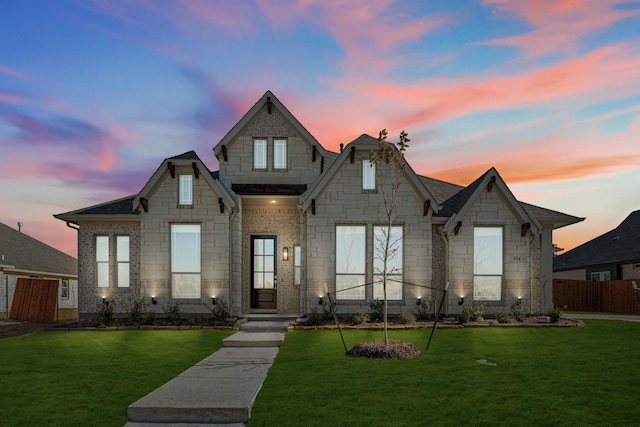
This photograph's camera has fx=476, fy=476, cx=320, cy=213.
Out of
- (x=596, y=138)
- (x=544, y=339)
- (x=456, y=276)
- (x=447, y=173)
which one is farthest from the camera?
(x=447, y=173)

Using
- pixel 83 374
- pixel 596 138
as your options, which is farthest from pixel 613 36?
pixel 83 374

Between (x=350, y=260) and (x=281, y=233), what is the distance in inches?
133

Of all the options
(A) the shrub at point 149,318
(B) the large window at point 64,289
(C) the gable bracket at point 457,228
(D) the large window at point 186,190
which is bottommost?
(B) the large window at point 64,289

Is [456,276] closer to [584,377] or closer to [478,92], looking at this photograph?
[478,92]

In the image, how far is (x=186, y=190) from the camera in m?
17.5

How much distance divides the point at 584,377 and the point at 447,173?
1718 cm

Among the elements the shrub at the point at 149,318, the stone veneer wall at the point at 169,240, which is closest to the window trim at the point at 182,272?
the stone veneer wall at the point at 169,240

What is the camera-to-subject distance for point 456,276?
17.1m

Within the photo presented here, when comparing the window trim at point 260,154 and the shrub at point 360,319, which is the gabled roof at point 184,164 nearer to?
the window trim at point 260,154

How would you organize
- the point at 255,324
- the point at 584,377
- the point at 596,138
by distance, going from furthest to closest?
the point at 596,138 → the point at 255,324 → the point at 584,377

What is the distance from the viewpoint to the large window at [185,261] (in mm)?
17344

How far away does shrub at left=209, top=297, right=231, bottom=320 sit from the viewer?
16.3 metres

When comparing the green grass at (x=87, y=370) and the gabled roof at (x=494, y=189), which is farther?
Result: the gabled roof at (x=494, y=189)

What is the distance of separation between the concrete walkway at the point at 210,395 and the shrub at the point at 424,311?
22.6 feet
